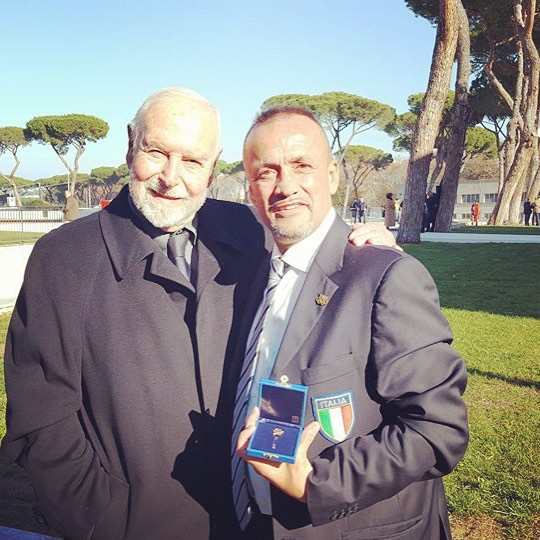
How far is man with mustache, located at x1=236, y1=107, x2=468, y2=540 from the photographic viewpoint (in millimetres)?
1546

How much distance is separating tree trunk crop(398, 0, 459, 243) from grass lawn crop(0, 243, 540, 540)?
7149 mm

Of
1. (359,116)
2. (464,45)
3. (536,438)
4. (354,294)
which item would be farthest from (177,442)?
(359,116)

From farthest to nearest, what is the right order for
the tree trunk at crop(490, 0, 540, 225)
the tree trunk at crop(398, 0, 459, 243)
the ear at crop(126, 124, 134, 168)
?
the tree trunk at crop(490, 0, 540, 225)
the tree trunk at crop(398, 0, 459, 243)
the ear at crop(126, 124, 134, 168)

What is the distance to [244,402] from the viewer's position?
71.1 inches

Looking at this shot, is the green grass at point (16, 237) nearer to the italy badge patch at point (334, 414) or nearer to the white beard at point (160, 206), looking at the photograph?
the white beard at point (160, 206)

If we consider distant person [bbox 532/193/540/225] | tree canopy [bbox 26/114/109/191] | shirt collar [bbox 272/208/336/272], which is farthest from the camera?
tree canopy [bbox 26/114/109/191]

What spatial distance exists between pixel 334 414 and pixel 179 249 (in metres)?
0.86

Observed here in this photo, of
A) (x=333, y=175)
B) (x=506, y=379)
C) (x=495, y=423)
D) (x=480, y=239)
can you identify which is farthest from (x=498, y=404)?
(x=480, y=239)

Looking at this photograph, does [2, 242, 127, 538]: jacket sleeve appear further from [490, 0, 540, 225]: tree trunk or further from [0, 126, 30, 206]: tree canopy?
[0, 126, 30, 206]: tree canopy

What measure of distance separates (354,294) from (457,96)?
867 inches

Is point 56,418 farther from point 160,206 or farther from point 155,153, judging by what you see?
point 155,153

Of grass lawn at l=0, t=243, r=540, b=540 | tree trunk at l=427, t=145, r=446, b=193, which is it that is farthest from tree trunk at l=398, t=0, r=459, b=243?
tree trunk at l=427, t=145, r=446, b=193

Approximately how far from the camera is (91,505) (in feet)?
6.07

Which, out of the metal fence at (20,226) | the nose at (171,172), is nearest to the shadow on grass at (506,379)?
the nose at (171,172)
